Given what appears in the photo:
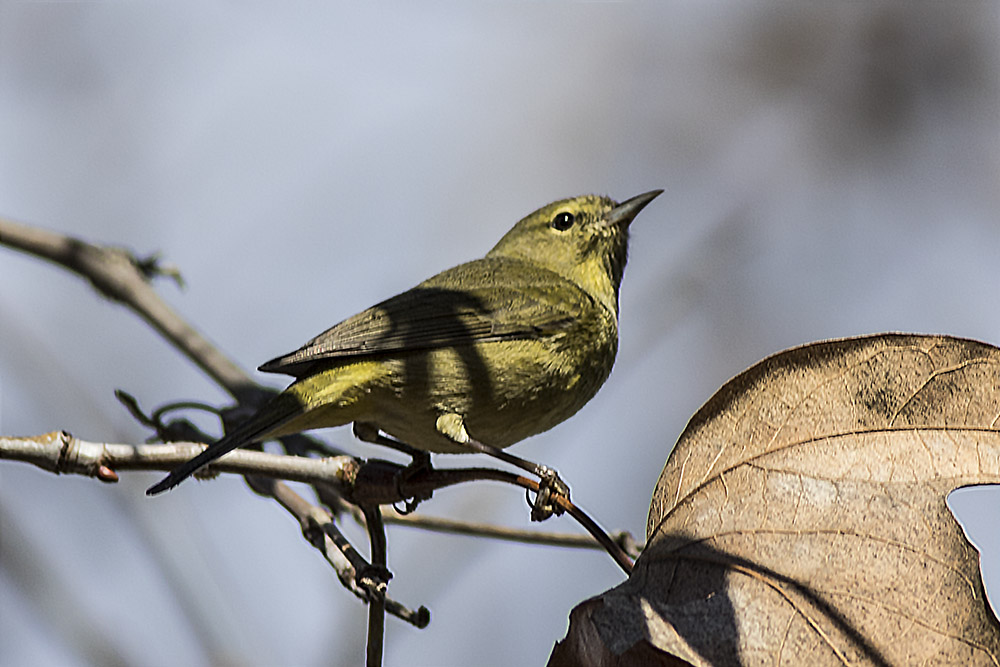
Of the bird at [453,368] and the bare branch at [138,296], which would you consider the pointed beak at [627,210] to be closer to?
the bird at [453,368]

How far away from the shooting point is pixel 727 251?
4.98 m

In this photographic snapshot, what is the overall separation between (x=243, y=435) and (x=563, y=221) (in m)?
2.50

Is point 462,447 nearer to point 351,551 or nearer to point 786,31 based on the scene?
point 351,551

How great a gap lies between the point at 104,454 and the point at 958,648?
1989 millimetres

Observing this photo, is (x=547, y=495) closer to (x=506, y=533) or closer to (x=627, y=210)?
(x=506, y=533)

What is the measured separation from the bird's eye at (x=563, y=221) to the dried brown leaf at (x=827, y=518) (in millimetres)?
2666

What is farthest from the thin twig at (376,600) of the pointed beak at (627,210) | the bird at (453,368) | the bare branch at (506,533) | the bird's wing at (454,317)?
the pointed beak at (627,210)

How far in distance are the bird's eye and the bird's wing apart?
46 centimetres

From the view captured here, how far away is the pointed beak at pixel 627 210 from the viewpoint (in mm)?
4720

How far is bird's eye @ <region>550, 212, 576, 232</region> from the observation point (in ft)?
16.4

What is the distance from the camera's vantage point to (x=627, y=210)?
4.79 metres

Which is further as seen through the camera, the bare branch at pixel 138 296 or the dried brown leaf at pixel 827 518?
the bare branch at pixel 138 296

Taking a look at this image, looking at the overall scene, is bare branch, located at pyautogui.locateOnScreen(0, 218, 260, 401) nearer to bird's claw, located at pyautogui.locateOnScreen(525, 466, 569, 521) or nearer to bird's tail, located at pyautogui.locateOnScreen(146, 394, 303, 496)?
bird's tail, located at pyautogui.locateOnScreen(146, 394, 303, 496)

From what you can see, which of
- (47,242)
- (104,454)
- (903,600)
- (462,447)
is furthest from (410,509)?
(47,242)
